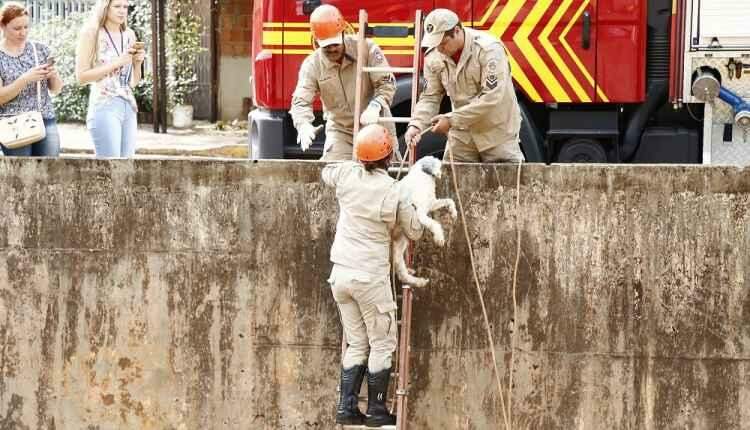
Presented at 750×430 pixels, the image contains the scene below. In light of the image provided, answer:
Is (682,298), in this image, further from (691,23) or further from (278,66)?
(278,66)

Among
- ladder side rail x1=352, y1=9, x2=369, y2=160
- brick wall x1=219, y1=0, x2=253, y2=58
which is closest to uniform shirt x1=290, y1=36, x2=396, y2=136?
ladder side rail x1=352, y1=9, x2=369, y2=160

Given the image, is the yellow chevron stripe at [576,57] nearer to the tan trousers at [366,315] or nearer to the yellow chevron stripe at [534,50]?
the yellow chevron stripe at [534,50]

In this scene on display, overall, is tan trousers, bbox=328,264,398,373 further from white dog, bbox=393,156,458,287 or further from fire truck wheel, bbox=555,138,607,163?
fire truck wheel, bbox=555,138,607,163

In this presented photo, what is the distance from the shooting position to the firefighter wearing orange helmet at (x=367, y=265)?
703cm

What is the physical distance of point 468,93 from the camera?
8039 millimetres

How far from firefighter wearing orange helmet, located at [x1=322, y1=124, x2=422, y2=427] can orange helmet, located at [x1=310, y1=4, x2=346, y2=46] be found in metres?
1.01

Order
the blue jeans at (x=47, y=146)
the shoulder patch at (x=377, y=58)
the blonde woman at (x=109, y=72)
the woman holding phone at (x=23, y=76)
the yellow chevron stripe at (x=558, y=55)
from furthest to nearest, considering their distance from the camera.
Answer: the yellow chevron stripe at (x=558, y=55)
the blonde woman at (x=109, y=72)
the blue jeans at (x=47, y=146)
the woman holding phone at (x=23, y=76)
the shoulder patch at (x=377, y=58)

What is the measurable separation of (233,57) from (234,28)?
1.29 ft

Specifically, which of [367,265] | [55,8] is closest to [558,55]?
[367,265]

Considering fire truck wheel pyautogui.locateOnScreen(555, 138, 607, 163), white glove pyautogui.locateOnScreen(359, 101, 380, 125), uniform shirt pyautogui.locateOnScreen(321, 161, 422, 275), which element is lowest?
uniform shirt pyautogui.locateOnScreen(321, 161, 422, 275)

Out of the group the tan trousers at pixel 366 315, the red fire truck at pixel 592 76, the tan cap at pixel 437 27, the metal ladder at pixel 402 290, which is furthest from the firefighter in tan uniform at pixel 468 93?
the red fire truck at pixel 592 76

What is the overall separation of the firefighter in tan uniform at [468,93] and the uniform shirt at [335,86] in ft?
1.16

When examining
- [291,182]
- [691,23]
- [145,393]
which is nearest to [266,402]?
[145,393]

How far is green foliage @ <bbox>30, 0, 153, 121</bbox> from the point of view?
60.6 ft
